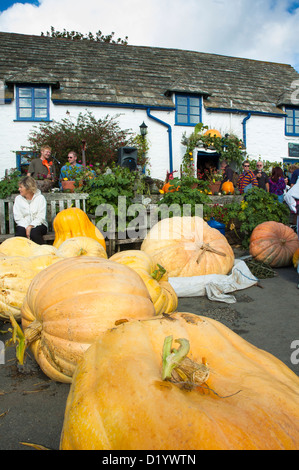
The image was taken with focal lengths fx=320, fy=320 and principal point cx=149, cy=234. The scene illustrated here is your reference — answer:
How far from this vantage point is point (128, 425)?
3.34 feet

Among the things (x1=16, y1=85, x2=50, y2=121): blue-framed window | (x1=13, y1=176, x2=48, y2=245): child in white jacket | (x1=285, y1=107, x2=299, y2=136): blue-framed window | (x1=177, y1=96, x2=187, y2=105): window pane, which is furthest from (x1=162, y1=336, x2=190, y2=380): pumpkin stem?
(x1=285, y1=107, x2=299, y2=136): blue-framed window

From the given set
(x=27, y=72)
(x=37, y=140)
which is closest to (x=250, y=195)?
(x=37, y=140)

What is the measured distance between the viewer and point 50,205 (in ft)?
21.5

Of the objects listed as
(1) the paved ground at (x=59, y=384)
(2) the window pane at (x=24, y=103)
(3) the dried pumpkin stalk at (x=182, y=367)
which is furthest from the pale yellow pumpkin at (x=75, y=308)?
(2) the window pane at (x=24, y=103)

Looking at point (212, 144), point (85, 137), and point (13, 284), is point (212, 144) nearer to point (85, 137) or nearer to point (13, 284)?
point (85, 137)

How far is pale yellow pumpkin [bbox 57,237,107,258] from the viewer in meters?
3.79

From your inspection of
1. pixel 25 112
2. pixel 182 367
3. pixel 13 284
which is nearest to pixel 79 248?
pixel 13 284

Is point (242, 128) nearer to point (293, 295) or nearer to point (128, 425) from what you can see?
point (293, 295)

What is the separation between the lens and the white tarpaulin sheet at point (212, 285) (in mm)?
4273

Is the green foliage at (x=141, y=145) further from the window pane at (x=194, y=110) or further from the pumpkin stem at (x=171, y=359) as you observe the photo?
the pumpkin stem at (x=171, y=359)

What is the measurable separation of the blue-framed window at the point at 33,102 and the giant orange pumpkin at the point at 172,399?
43.0 feet

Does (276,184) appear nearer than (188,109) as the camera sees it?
Yes

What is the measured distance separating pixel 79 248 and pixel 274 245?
152 inches

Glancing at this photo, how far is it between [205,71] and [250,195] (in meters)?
12.5
